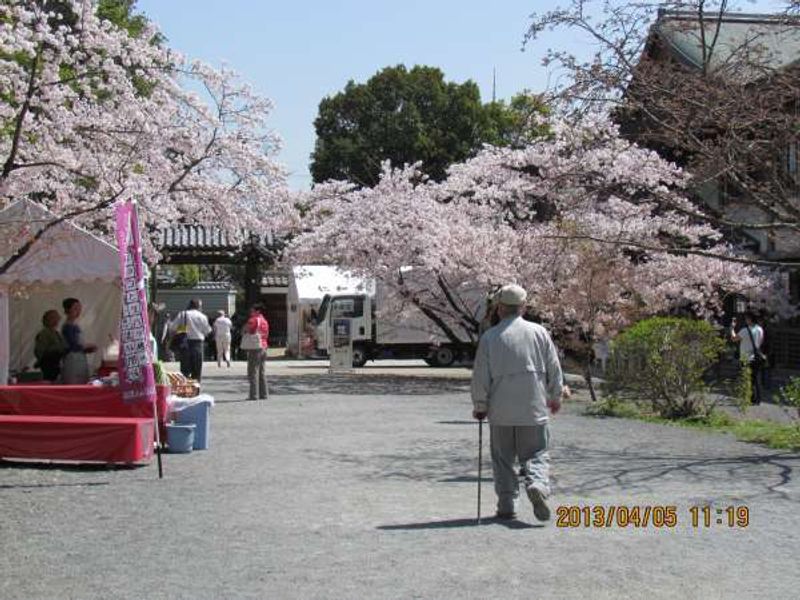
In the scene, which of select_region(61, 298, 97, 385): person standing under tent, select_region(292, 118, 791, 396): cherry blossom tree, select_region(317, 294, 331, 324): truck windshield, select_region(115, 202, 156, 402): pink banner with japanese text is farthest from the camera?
select_region(317, 294, 331, 324): truck windshield

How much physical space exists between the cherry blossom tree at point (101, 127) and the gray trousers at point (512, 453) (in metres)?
5.64

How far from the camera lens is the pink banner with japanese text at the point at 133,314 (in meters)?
10.1

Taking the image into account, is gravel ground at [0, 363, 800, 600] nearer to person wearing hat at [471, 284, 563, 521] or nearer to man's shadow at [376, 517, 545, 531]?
man's shadow at [376, 517, 545, 531]

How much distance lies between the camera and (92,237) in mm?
15641

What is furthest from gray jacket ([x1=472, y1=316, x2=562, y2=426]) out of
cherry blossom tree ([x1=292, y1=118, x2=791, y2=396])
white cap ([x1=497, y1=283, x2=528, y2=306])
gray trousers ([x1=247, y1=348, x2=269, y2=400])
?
gray trousers ([x1=247, y1=348, x2=269, y2=400])

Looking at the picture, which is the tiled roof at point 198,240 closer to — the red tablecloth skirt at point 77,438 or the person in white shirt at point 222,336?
the person in white shirt at point 222,336

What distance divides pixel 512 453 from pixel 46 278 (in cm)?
1046

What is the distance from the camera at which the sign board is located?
2856cm

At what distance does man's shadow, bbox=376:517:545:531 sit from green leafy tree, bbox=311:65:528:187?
39224 mm

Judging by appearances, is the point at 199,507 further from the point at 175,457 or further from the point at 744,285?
the point at 744,285

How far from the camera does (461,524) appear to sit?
24.3 ft

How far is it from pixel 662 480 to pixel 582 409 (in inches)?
316

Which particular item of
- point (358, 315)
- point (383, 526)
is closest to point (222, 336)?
point (358, 315)
